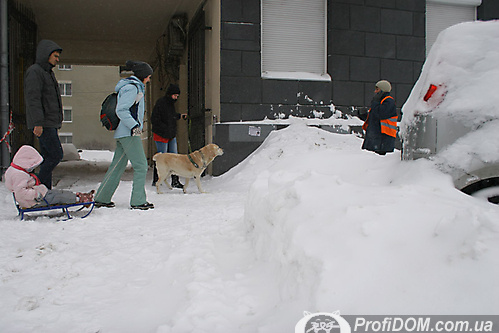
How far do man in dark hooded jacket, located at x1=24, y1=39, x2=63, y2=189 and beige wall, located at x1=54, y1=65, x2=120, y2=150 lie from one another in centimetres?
2798

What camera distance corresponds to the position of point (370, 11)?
9039 millimetres

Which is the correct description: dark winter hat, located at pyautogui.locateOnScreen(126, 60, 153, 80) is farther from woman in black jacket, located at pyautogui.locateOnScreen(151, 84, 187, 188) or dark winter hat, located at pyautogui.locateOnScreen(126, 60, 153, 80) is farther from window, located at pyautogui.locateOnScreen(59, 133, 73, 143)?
window, located at pyautogui.locateOnScreen(59, 133, 73, 143)

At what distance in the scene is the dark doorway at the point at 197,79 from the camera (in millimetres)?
9648

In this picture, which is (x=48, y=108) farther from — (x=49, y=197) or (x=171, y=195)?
(x=171, y=195)

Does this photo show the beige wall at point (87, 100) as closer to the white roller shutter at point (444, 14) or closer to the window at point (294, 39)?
the window at point (294, 39)

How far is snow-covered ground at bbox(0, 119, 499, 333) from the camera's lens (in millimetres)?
1741

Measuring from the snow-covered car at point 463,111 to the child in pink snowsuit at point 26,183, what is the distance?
3.59m

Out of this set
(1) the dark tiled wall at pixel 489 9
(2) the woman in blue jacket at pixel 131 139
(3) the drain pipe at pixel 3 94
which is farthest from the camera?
(1) the dark tiled wall at pixel 489 9

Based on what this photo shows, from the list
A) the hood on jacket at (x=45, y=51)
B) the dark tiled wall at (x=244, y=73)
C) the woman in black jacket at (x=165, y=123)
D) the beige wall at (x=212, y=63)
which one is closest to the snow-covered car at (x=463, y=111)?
the hood on jacket at (x=45, y=51)

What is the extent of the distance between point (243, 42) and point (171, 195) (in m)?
3.68

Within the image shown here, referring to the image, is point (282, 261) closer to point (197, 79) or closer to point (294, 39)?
point (294, 39)

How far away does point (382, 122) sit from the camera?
6402 millimetres

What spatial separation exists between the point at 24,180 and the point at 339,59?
6928 mm

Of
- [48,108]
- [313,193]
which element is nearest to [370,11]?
[48,108]
